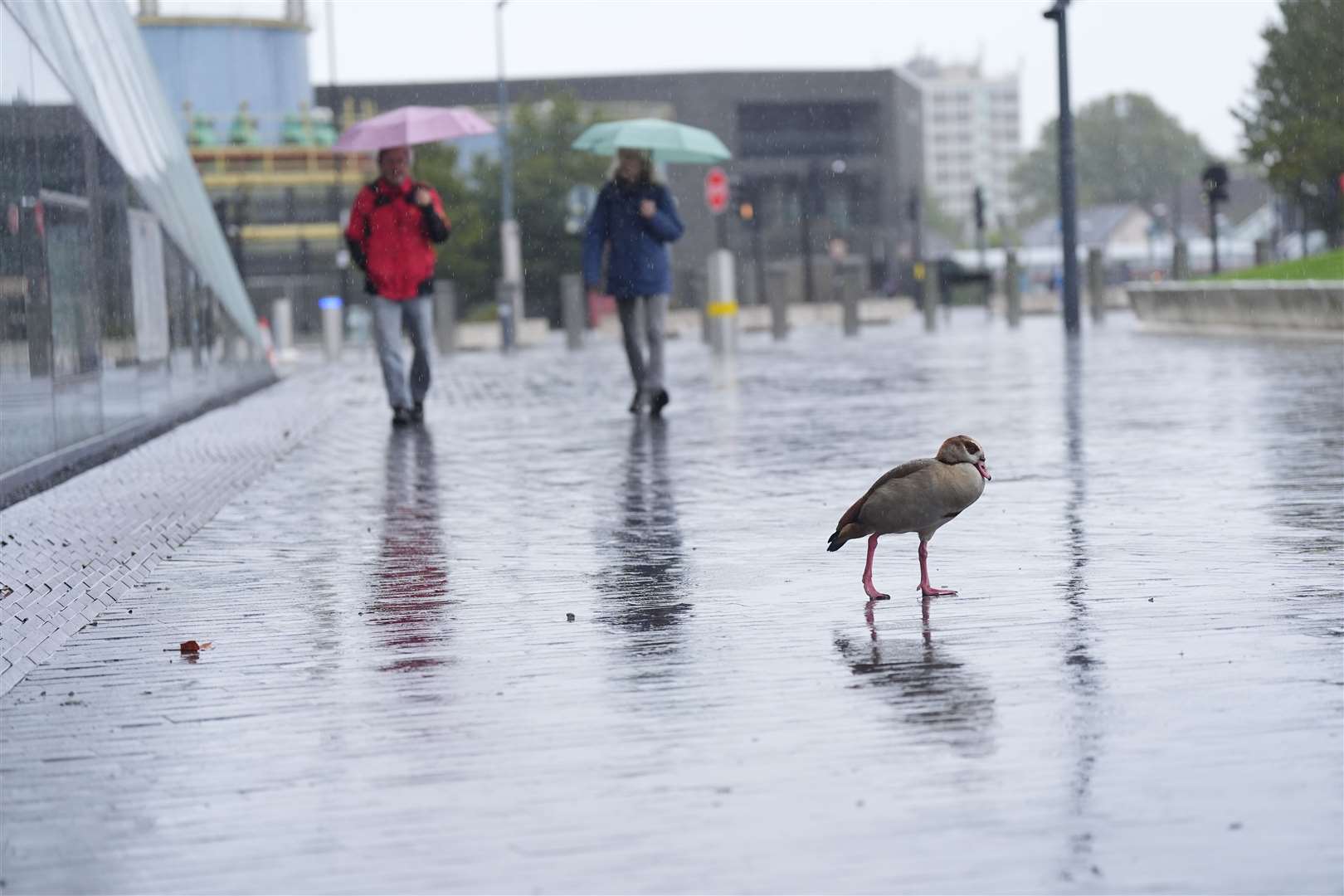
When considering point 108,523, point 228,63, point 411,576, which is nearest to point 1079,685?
point 411,576

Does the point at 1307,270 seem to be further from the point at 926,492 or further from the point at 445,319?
the point at 926,492

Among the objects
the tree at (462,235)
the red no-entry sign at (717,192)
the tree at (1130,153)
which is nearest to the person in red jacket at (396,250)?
the red no-entry sign at (717,192)

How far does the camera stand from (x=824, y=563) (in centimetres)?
735

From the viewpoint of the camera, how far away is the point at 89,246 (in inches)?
529

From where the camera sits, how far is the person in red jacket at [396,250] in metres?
15.2

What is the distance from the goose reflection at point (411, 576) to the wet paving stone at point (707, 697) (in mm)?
27

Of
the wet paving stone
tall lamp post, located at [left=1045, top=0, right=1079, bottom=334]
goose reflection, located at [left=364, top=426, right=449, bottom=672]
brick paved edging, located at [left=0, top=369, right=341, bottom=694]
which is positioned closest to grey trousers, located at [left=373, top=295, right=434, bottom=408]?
brick paved edging, located at [left=0, top=369, right=341, bottom=694]

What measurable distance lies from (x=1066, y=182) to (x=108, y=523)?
78.5 feet

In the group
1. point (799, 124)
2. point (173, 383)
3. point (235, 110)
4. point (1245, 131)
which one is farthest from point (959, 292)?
point (173, 383)

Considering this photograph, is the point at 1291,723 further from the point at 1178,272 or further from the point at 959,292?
the point at 959,292

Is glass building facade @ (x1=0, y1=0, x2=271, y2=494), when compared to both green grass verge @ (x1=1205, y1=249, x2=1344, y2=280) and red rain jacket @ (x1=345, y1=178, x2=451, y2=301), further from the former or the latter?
green grass verge @ (x1=1205, y1=249, x2=1344, y2=280)

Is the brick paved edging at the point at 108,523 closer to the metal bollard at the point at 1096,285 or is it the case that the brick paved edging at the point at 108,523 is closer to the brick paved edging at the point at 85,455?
the brick paved edging at the point at 85,455

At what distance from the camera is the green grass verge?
28.2 metres

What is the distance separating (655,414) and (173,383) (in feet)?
13.1
